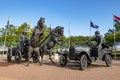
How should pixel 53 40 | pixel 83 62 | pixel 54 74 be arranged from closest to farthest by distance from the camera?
pixel 54 74 → pixel 83 62 → pixel 53 40

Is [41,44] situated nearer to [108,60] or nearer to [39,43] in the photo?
[39,43]

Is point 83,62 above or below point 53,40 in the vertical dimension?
below

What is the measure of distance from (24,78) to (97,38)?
7542 mm

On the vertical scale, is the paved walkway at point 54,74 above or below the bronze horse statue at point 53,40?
below

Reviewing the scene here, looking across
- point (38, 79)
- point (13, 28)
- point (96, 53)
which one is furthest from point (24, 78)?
point (13, 28)

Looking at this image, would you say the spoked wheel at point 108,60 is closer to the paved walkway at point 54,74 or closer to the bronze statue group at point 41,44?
the bronze statue group at point 41,44

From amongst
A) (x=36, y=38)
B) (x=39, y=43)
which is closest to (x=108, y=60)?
(x=39, y=43)

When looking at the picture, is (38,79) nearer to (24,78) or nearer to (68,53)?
(24,78)

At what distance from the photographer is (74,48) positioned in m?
14.7

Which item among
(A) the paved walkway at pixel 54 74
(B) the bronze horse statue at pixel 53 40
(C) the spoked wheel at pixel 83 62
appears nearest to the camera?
(A) the paved walkway at pixel 54 74

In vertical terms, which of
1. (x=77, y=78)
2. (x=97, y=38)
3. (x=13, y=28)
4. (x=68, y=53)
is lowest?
(x=77, y=78)

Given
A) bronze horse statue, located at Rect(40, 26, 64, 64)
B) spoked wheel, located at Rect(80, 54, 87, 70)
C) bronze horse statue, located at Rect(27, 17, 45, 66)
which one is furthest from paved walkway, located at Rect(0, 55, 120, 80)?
bronze horse statue, located at Rect(40, 26, 64, 64)

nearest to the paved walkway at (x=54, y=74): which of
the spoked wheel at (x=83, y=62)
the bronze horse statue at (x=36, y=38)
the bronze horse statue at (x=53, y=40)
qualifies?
the spoked wheel at (x=83, y=62)

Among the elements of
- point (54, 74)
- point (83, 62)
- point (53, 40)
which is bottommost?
point (54, 74)
